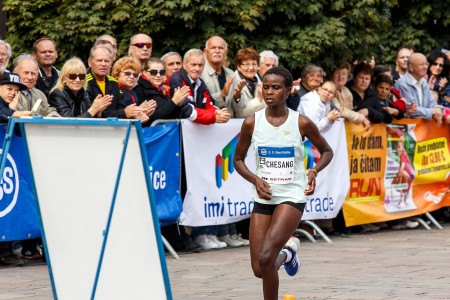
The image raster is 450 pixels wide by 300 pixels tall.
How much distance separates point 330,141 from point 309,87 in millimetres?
708

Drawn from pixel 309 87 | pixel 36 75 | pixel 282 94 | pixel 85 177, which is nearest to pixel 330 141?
pixel 309 87

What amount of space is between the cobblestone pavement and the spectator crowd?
967mm

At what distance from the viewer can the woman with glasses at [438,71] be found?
17312 mm

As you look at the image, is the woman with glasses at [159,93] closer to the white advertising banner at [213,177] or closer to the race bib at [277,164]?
the white advertising banner at [213,177]

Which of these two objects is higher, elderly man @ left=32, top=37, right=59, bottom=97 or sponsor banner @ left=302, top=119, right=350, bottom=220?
elderly man @ left=32, top=37, right=59, bottom=97

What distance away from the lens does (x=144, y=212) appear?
6.75m

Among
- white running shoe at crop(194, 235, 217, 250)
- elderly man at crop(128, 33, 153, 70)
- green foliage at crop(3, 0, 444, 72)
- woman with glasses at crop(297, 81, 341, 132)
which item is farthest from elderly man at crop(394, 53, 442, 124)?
elderly man at crop(128, 33, 153, 70)

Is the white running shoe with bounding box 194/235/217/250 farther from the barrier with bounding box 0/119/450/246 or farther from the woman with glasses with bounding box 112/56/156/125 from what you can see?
the woman with glasses with bounding box 112/56/156/125

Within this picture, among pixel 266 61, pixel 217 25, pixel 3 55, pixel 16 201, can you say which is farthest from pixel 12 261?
pixel 217 25

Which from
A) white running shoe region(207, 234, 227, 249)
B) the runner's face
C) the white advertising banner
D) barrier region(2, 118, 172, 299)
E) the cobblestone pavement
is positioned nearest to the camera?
barrier region(2, 118, 172, 299)

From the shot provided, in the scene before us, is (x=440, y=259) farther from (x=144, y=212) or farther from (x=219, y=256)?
(x=144, y=212)

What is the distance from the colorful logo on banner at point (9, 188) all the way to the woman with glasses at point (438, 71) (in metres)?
8.24

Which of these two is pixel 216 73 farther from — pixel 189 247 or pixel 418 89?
pixel 418 89

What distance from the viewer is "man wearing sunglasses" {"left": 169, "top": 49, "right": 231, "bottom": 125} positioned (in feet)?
40.8
